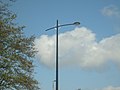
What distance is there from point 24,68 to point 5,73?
1974mm

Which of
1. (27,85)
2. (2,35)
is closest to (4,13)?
(2,35)

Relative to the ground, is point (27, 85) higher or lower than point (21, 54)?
lower

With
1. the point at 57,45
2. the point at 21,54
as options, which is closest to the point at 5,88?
the point at 21,54

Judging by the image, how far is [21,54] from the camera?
3019cm

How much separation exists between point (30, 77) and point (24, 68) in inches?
34.2

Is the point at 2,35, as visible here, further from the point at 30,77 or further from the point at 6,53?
the point at 30,77

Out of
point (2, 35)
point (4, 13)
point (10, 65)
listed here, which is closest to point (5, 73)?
point (10, 65)

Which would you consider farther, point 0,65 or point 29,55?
point 29,55

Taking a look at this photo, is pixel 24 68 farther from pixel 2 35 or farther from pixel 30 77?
pixel 2 35

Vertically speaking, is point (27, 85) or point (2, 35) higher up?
point (2, 35)

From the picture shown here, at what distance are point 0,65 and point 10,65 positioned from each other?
746 millimetres

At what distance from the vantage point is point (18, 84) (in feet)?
97.1

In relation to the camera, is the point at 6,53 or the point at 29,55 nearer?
the point at 6,53

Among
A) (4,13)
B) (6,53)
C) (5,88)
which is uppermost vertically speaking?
(4,13)
